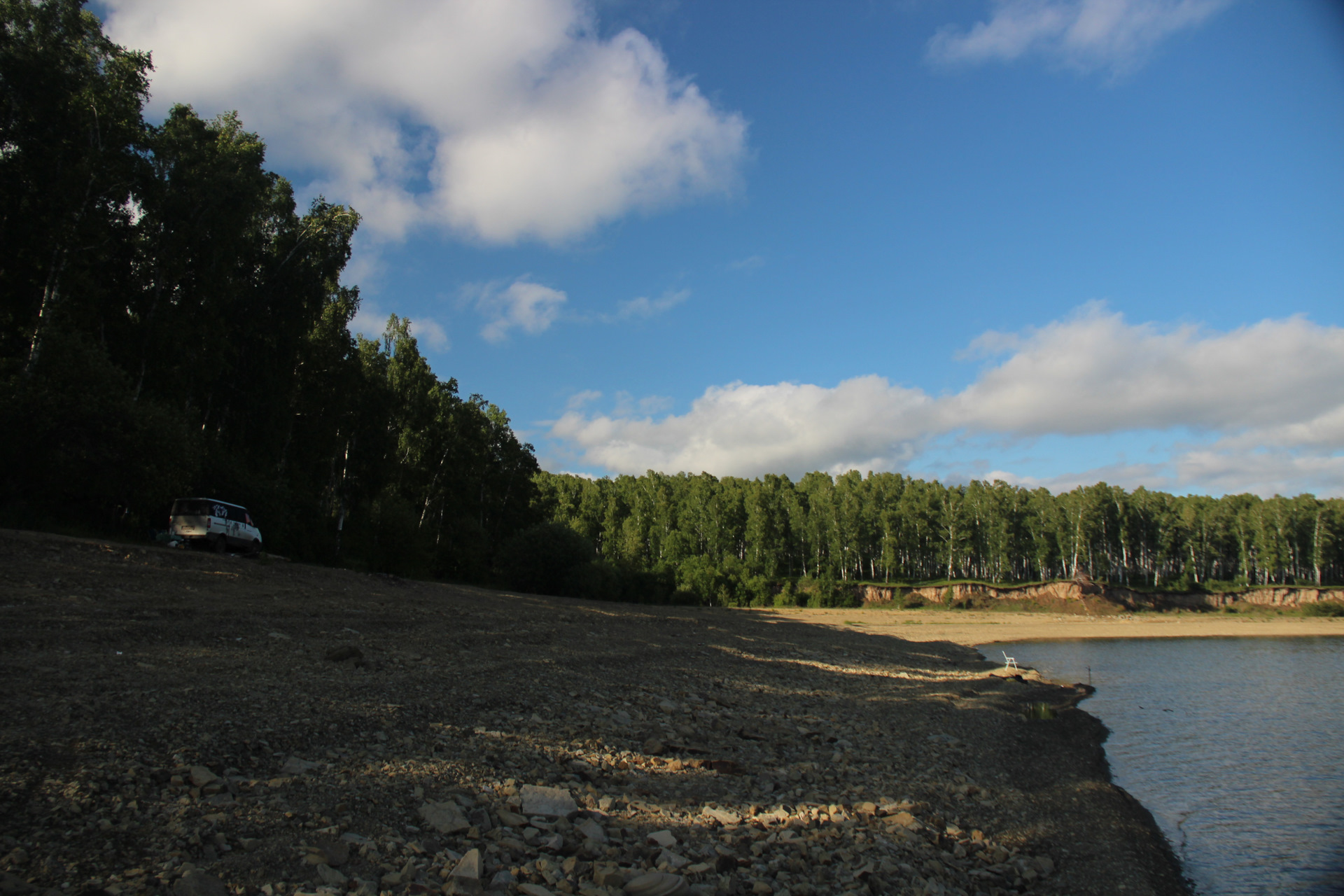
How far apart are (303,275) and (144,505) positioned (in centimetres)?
1526

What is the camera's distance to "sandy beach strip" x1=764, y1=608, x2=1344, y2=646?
178 feet

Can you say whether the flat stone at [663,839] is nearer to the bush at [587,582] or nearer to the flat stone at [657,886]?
the flat stone at [657,886]

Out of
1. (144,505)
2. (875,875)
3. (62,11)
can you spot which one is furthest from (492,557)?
(875,875)

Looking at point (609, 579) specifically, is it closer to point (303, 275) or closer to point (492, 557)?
point (492, 557)

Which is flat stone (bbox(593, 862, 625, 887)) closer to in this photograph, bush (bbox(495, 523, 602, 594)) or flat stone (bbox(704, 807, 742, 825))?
flat stone (bbox(704, 807, 742, 825))

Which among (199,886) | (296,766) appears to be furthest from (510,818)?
(199,886)

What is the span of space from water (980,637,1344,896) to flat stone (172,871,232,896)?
11.4 m

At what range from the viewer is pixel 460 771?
745 centimetres

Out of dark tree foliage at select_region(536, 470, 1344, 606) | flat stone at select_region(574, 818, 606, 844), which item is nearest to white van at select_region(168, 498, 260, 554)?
flat stone at select_region(574, 818, 606, 844)

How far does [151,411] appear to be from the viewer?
77.0 ft

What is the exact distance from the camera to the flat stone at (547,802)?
271 inches

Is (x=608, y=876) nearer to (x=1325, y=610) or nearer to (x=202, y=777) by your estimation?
(x=202, y=777)

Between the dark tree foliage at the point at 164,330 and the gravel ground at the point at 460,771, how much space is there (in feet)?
24.5

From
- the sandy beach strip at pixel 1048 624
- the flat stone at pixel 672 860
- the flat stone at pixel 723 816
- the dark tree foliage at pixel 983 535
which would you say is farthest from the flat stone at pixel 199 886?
the dark tree foliage at pixel 983 535
